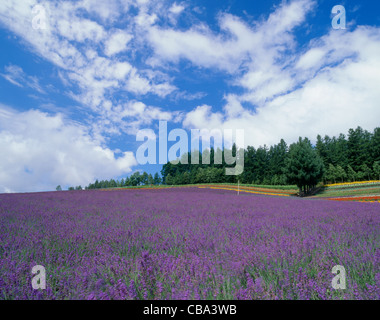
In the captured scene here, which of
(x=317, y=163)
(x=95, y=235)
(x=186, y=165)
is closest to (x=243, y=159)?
(x=186, y=165)

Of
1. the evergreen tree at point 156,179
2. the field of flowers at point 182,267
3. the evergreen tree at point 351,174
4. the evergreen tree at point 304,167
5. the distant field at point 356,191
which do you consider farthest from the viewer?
the evergreen tree at point 156,179

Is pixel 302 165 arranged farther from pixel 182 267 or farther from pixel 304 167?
pixel 182 267

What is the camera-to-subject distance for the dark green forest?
27438mm

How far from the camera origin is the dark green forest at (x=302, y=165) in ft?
90.0

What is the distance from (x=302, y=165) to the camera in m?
26.7

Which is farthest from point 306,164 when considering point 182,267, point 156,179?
point 156,179

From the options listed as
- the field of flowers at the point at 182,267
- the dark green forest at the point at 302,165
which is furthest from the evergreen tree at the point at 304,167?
the field of flowers at the point at 182,267

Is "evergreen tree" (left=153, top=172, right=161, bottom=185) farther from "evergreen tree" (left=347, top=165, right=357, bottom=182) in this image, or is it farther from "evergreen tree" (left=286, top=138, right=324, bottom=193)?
"evergreen tree" (left=347, top=165, right=357, bottom=182)

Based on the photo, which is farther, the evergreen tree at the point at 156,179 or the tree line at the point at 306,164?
the evergreen tree at the point at 156,179

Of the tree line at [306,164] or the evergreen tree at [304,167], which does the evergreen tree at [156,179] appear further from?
the evergreen tree at [304,167]

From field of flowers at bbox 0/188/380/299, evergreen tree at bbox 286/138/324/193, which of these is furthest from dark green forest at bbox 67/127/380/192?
field of flowers at bbox 0/188/380/299

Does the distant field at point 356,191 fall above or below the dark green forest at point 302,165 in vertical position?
below
